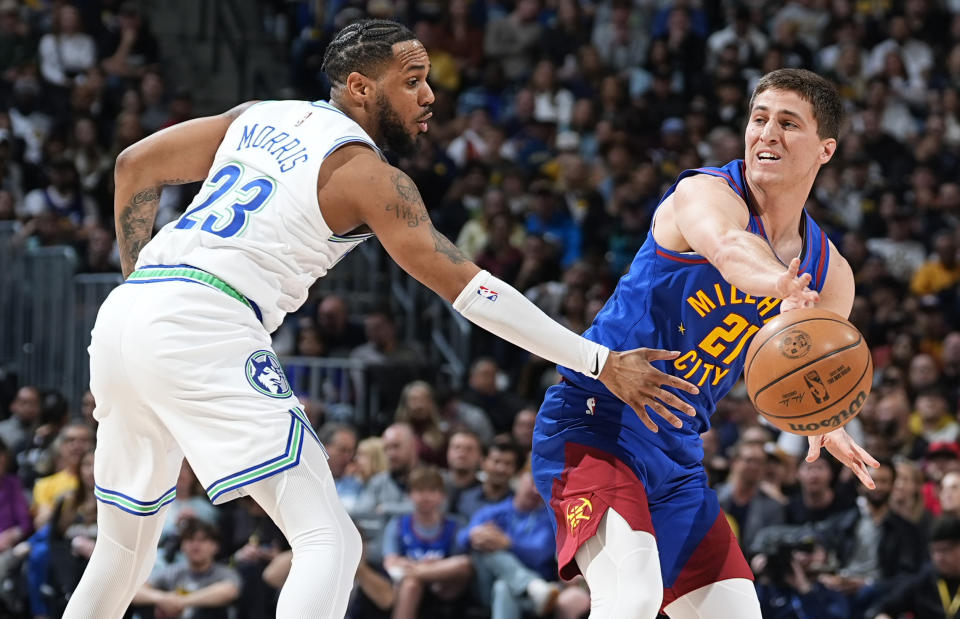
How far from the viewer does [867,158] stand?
13328 mm

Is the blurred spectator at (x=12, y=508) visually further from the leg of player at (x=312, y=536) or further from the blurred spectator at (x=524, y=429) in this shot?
the leg of player at (x=312, y=536)

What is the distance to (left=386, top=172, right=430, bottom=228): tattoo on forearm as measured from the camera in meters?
4.05

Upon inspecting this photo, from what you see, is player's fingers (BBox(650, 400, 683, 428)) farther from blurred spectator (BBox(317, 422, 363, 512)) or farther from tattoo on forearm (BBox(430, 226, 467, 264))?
blurred spectator (BBox(317, 422, 363, 512))

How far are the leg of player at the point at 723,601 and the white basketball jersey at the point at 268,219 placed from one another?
171 cm

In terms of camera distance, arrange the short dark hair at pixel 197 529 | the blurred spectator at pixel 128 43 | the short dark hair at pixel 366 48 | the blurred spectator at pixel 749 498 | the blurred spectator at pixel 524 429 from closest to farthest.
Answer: the short dark hair at pixel 366 48 < the short dark hair at pixel 197 529 < the blurred spectator at pixel 749 498 < the blurred spectator at pixel 524 429 < the blurred spectator at pixel 128 43

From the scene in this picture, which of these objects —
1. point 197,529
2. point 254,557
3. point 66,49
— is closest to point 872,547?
point 254,557

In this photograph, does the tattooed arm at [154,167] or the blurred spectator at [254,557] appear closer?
the tattooed arm at [154,167]

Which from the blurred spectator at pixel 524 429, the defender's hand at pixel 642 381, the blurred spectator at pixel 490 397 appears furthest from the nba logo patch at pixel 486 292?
the blurred spectator at pixel 490 397

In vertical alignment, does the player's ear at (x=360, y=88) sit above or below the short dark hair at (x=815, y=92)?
Answer: below

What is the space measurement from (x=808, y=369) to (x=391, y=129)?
1.58m

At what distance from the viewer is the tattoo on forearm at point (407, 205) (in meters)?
4.05

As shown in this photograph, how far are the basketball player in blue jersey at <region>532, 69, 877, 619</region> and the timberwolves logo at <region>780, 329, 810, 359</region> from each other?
26 cm

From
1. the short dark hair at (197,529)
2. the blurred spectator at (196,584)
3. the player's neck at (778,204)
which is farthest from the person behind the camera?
the short dark hair at (197,529)

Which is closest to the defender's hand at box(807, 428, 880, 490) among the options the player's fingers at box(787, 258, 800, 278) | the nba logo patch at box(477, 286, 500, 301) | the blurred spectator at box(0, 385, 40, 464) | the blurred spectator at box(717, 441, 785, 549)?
the player's fingers at box(787, 258, 800, 278)
